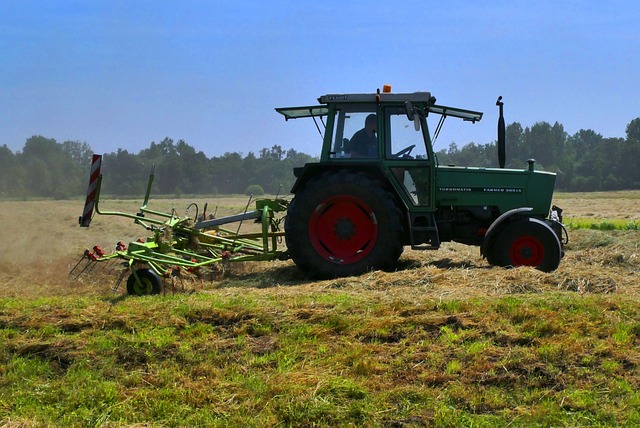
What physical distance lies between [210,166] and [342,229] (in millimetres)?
49708

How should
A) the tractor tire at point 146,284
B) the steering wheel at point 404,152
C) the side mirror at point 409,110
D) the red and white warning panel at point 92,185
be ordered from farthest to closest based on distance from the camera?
the steering wheel at point 404,152 < the side mirror at point 409,110 < the red and white warning panel at point 92,185 < the tractor tire at point 146,284

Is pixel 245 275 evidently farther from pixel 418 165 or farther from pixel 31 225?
pixel 31 225

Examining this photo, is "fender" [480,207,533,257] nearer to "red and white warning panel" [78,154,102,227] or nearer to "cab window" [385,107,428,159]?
"cab window" [385,107,428,159]

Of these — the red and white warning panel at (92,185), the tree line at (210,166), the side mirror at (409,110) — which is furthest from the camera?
the tree line at (210,166)

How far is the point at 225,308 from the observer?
6.41 metres

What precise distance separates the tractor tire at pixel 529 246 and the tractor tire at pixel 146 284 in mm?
4652

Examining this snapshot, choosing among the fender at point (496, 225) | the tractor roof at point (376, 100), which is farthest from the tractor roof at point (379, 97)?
the fender at point (496, 225)

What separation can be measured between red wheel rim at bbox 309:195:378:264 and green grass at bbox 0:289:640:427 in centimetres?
266

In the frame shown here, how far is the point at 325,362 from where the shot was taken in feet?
17.1

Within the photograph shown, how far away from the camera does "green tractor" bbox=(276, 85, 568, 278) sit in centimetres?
925

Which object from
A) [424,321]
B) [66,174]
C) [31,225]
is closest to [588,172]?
[66,174]

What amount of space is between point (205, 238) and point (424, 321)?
17.3ft

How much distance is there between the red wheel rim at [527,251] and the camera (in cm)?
918

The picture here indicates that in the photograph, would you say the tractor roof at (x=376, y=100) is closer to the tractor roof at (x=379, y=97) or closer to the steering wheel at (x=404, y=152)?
the tractor roof at (x=379, y=97)
